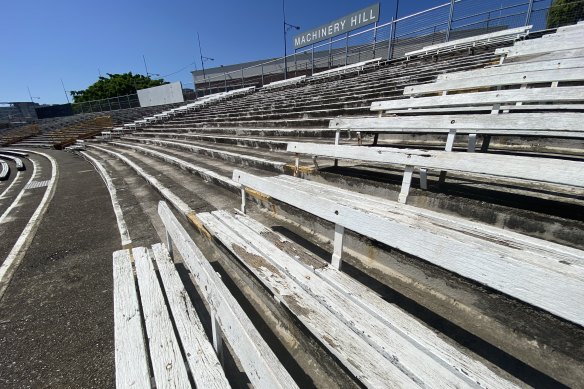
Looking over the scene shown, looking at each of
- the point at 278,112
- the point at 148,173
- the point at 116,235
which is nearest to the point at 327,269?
the point at 116,235

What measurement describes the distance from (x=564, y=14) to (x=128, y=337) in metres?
16.3

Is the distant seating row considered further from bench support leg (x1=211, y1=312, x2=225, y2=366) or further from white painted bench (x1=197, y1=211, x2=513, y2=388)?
white painted bench (x1=197, y1=211, x2=513, y2=388)

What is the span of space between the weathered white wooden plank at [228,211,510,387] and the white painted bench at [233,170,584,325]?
9.7 inches

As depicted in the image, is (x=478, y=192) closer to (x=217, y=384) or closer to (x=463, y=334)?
(x=463, y=334)

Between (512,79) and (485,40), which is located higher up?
(485,40)

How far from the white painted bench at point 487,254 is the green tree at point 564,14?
42.6 feet

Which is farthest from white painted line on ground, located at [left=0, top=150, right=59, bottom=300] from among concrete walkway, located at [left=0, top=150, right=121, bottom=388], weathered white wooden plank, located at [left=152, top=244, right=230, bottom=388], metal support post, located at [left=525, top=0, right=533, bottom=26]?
metal support post, located at [left=525, top=0, right=533, bottom=26]

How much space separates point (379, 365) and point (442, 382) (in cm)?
22

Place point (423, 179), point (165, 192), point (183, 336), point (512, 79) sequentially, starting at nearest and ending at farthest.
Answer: point (183, 336)
point (423, 179)
point (512, 79)
point (165, 192)

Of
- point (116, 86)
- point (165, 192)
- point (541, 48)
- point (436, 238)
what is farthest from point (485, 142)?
point (116, 86)

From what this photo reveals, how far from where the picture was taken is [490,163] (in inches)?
71.0

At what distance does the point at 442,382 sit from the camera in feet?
3.14

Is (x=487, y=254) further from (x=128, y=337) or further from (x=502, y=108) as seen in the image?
(x=502, y=108)

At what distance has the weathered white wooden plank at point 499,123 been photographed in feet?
6.54
